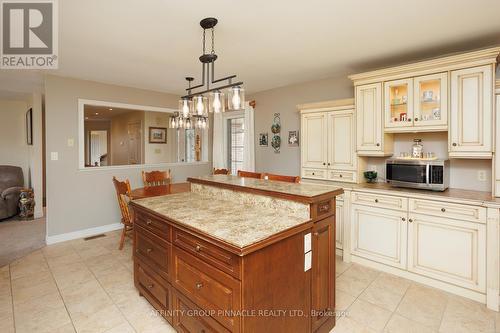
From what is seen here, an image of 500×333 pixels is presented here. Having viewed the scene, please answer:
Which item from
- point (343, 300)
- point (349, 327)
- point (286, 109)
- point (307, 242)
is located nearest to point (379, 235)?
point (343, 300)

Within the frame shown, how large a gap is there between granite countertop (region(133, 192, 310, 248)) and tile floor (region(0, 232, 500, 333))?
0.92 m

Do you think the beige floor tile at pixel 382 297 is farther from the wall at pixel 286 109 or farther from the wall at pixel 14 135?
the wall at pixel 14 135

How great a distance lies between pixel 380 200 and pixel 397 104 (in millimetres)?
1120

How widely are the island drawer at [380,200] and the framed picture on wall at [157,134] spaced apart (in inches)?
146

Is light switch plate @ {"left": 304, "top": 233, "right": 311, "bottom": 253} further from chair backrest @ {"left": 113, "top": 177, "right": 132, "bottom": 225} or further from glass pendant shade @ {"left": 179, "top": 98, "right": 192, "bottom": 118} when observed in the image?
chair backrest @ {"left": 113, "top": 177, "right": 132, "bottom": 225}

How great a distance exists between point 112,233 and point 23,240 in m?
1.21

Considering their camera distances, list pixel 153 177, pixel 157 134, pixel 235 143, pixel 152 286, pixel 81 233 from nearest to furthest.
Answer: pixel 152 286 < pixel 81 233 < pixel 153 177 < pixel 157 134 < pixel 235 143

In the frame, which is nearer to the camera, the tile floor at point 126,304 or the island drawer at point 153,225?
the island drawer at point 153,225

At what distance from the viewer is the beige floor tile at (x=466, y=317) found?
191cm

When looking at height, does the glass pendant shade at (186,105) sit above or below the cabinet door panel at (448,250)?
above

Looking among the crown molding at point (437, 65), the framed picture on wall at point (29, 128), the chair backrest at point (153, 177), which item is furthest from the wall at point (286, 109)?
the framed picture on wall at point (29, 128)

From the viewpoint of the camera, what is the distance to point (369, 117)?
305 centimetres

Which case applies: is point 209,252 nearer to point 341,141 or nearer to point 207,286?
point 207,286

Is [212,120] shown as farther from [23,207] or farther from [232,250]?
[232,250]
